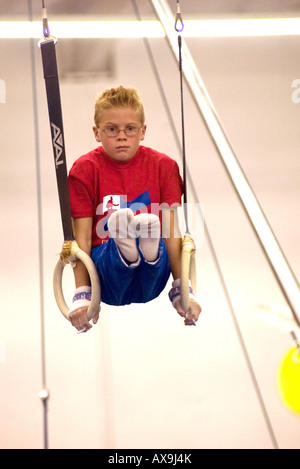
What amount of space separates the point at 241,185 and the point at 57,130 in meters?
0.54

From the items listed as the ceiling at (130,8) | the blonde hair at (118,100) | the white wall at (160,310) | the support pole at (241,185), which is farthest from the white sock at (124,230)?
the ceiling at (130,8)

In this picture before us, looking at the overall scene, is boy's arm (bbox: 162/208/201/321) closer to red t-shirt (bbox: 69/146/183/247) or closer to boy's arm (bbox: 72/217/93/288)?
red t-shirt (bbox: 69/146/183/247)

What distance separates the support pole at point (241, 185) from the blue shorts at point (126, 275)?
0.30m

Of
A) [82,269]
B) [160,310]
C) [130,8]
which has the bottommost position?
[82,269]

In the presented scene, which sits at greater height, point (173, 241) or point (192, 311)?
point (173, 241)

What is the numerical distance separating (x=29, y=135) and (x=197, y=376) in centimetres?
176

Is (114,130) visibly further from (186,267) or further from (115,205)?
(186,267)

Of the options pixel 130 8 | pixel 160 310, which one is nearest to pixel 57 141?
pixel 160 310

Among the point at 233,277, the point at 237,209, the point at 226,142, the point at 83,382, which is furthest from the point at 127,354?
the point at 226,142

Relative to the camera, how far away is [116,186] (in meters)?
1.93

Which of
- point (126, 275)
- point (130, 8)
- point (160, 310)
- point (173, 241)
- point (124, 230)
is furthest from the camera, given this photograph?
point (130, 8)

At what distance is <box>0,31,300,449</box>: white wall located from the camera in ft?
13.4

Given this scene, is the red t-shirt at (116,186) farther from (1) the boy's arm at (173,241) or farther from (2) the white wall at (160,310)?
(2) the white wall at (160,310)
